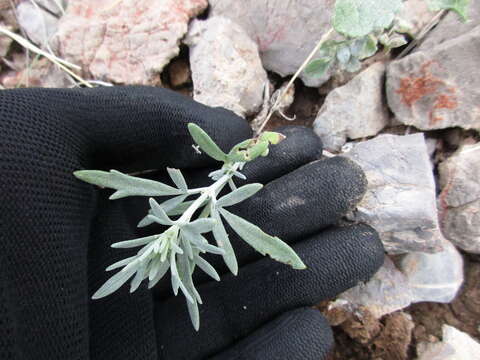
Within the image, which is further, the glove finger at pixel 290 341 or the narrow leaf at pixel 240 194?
the glove finger at pixel 290 341

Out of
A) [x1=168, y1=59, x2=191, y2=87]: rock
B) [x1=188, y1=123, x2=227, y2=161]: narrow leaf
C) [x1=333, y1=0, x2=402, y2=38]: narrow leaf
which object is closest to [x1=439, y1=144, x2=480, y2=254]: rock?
[x1=333, y1=0, x2=402, y2=38]: narrow leaf

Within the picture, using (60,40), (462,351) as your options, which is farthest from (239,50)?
(462,351)

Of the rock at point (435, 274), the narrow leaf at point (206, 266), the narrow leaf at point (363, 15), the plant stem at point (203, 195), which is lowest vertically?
the rock at point (435, 274)

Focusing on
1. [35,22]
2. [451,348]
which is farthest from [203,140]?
[35,22]

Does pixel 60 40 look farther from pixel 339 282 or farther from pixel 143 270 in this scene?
pixel 339 282

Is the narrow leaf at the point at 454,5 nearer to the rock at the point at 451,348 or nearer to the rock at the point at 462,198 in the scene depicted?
the rock at the point at 462,198

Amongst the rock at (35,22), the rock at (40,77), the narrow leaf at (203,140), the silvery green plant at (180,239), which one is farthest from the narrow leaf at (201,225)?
the rock at (35,22)

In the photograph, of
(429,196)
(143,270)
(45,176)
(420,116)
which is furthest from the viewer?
(420,116)
